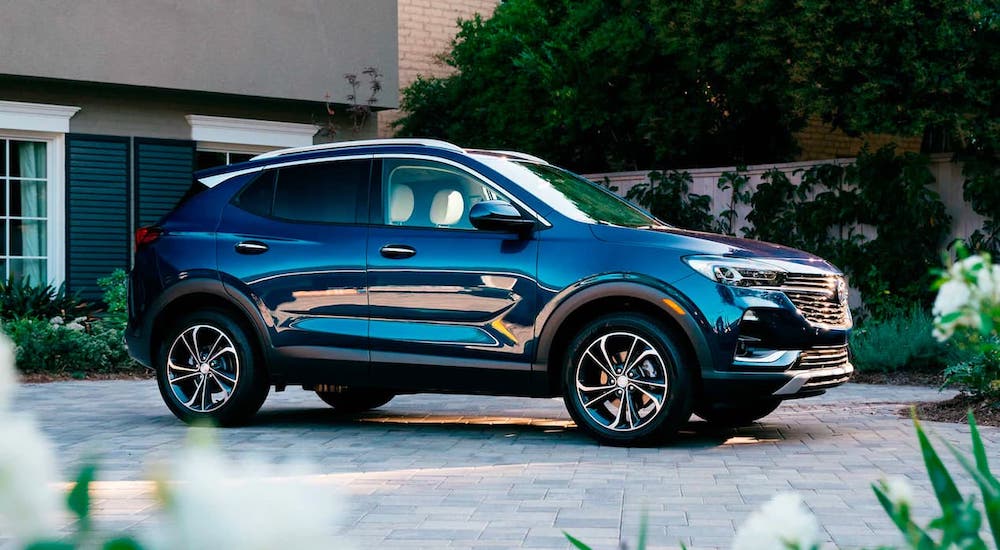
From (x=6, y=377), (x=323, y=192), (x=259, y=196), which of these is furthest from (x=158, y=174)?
(x=6, y=377)

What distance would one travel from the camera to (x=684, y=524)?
5703 millimetres

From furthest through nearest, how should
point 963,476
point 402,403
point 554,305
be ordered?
1. point 402,403
2. point 554,305
3. point 963,476

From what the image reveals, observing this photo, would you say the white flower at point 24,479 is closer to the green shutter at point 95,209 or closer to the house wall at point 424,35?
the green shutter at point 95,209

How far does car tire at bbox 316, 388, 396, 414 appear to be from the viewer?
10.6 metres

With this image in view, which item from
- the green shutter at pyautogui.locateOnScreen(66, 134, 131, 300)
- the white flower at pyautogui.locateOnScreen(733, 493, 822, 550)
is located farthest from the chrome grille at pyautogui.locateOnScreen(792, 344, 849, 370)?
the green shutter at pyautogui.locateOnScreen(66, 134, 131, 300)

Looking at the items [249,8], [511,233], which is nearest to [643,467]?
[511,233]

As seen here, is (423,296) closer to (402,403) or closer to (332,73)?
(402,403)

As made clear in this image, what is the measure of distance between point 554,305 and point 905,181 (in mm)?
7403

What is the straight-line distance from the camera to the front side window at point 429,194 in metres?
8.81

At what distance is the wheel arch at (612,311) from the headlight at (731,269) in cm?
22

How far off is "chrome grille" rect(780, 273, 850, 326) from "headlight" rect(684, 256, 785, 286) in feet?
0.65

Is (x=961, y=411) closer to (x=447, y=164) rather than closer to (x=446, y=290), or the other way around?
(x=446, y=290)

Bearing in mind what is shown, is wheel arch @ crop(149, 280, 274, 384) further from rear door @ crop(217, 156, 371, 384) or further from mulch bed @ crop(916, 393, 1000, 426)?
mulch bed @ crop(916, 393, 1000, 426)

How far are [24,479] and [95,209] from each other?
1554cm
